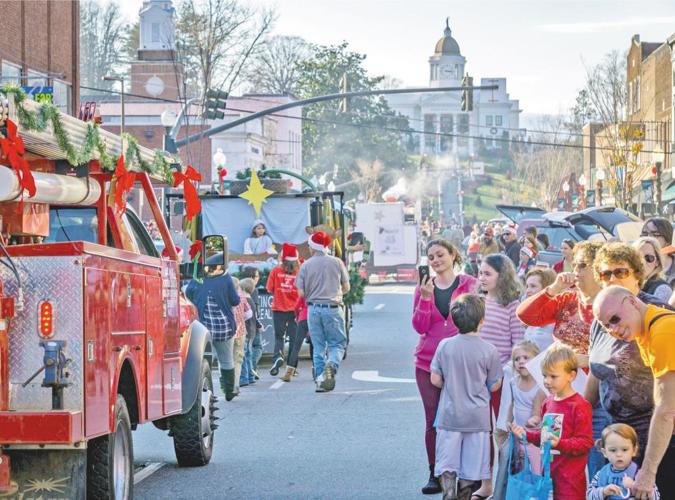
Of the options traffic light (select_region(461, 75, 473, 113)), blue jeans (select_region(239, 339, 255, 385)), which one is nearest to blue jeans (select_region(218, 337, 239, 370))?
blue jeans (select_region(239, 339, 255, 385))

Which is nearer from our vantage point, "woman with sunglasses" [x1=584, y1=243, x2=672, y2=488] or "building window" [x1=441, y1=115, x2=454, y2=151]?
"woman with sunglasses" [x1=584, y1=243, x2=672, y2=488]

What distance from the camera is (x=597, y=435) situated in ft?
25.0

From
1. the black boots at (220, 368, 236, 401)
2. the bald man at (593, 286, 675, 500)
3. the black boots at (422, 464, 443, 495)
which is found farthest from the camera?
the black boots at (220, 368, 236, 401)

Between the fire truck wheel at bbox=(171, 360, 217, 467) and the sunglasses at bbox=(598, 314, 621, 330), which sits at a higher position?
the sunglasses at bbox=(598, 314, 621, 330)

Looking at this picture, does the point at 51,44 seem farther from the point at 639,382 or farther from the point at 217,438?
the point at 639,382

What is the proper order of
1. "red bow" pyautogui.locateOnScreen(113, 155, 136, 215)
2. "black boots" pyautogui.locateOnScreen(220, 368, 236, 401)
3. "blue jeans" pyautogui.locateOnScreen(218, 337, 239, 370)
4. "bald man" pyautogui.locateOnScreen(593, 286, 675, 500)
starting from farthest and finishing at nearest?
"black boots" pyautogui.locateOnScreen(220, 368, 236, 401) < "blue jeans" pyautogui.locateOnScreen(218, 337, 239, 370) < "red bow" pyautogui.locateOnScreen(113, 155, 136, 215) < "bald man" pyautogui.locateOnScreen(593, 286, 675, 500)

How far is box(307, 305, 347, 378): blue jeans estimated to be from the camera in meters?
16.8

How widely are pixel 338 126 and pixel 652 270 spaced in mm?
93446

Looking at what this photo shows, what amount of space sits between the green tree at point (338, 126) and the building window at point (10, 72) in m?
61.5

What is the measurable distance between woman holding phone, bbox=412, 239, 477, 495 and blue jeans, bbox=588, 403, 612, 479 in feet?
7.98

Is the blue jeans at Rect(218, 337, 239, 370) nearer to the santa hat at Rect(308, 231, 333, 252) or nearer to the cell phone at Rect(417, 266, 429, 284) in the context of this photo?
the santa hat at Rect(308, 231, 333, 252)

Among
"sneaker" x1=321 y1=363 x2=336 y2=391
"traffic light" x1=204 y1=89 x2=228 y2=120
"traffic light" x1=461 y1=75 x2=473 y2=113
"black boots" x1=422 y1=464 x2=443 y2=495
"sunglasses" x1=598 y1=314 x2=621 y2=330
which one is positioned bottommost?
"black boots" x1=422 y1=464 x2=443 y2=495

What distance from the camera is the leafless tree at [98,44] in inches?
3912

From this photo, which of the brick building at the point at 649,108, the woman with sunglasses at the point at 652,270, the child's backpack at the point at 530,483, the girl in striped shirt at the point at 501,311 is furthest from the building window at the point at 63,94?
the child's backpack at the point at 530,483
